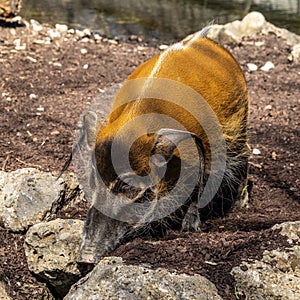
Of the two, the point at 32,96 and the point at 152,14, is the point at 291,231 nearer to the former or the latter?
the point at 32,96

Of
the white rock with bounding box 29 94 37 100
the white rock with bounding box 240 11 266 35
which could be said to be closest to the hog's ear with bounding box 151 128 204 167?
the white rock with bounding box 29 94 37 100

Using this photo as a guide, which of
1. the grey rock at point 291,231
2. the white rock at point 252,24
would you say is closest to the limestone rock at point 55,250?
the grey rock at point 291,231

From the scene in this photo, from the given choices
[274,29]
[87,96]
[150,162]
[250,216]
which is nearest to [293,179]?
[250,216]

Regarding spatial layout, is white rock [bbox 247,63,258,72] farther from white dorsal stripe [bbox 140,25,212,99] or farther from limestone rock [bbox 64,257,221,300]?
limestone rock [bbox 64,257,221,300]

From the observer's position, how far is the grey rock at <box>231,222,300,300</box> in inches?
112

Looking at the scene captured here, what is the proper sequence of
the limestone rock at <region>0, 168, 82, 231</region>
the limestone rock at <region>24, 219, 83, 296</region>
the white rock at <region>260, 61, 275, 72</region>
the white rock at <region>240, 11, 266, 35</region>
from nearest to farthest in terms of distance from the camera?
the limestone rock at <region>24, 219, 83, 296</region> → the limestone rock at <region>0, 168, 82, 231</region> → the white rock at <region>260, 61, 275, 72</region> → the white rock at <region>240, 11, 266, 35</region>

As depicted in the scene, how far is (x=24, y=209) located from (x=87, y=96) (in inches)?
96.0

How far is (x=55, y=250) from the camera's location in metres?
3.64

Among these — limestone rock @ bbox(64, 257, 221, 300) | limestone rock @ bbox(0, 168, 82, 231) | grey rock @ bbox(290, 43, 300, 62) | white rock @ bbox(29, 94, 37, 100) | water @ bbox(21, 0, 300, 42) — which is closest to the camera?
limestone rock @ bbox(64, 257, 221, 300)

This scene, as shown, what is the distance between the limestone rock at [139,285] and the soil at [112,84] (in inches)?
4.5

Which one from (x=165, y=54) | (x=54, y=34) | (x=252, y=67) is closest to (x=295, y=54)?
(x=252, y=67)

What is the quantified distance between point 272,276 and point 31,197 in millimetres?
1757

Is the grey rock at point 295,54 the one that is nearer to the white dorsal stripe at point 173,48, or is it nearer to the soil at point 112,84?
the soil at point 112,84

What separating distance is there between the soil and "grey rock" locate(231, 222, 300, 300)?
2.5 inches
